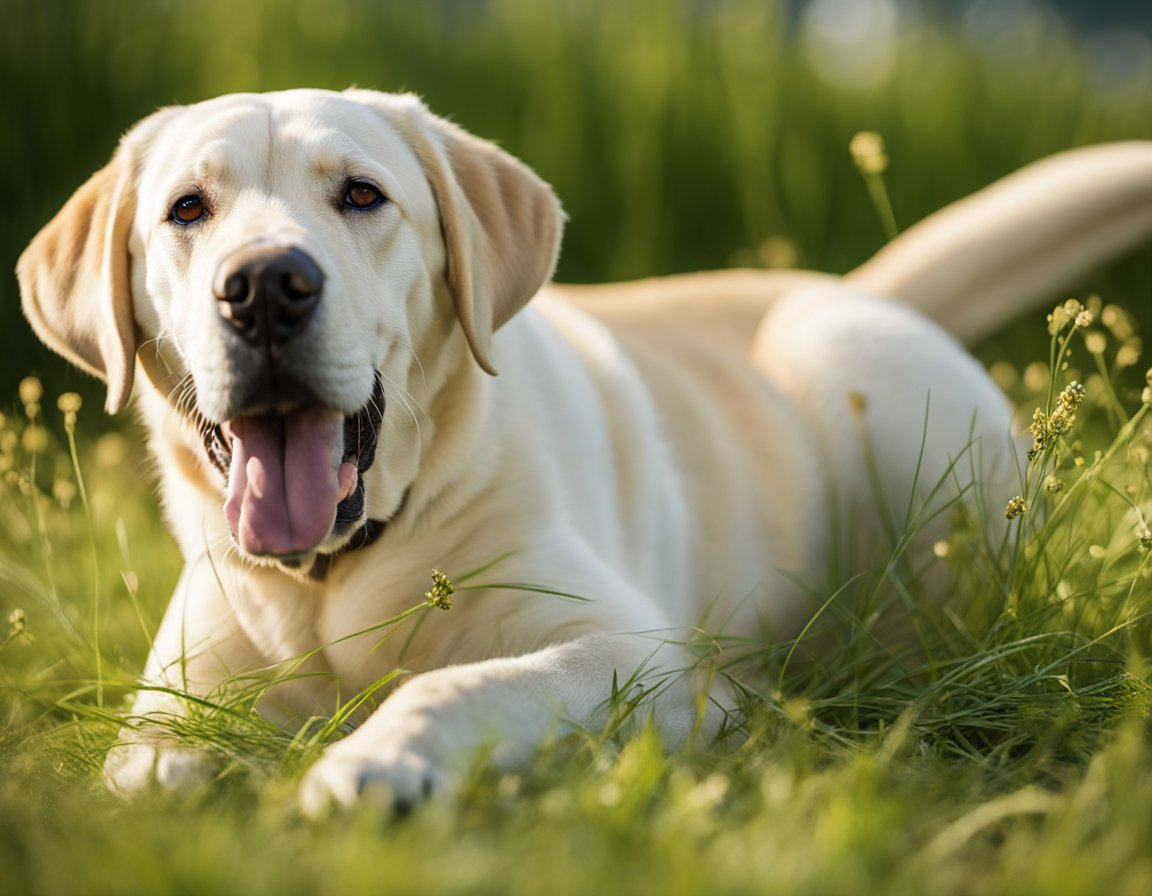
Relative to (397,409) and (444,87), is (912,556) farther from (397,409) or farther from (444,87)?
(444,87)

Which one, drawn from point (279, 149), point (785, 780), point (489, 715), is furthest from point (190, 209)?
point (785, 780)

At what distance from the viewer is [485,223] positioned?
3.07 m

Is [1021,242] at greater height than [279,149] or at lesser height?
lesser

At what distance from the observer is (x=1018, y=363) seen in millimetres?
5457

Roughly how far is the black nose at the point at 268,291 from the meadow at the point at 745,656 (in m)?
0.72

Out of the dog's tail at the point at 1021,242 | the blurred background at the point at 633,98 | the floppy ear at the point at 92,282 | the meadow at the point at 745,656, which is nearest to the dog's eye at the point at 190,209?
the floppy ear at the point at 92,282

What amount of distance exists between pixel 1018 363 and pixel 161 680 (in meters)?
3.82

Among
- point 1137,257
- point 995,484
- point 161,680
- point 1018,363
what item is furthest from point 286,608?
point 1137,257

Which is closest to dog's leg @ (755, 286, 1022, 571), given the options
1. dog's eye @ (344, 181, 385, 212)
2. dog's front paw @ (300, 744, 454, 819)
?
dog's eye @ (344, 181, 385, 212)

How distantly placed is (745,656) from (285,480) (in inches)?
42.0

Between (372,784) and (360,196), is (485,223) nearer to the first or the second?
(360,196)

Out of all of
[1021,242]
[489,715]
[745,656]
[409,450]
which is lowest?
[745,656]

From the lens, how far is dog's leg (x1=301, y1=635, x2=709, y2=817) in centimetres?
200

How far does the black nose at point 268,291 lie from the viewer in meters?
2.45
